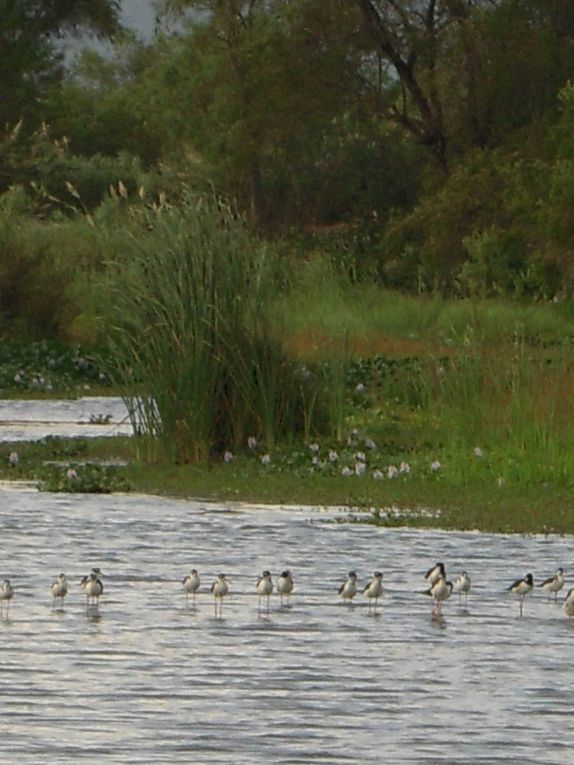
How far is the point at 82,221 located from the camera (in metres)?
39.9

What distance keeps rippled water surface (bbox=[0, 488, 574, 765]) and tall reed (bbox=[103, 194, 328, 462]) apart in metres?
2.78

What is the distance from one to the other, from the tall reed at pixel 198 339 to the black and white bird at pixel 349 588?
623 centimetres

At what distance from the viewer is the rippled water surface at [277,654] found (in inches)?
354

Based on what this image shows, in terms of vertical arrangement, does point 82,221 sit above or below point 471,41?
below

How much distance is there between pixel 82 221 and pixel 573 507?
2444 centimetres

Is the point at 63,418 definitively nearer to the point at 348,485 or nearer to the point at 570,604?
the point at 348,485

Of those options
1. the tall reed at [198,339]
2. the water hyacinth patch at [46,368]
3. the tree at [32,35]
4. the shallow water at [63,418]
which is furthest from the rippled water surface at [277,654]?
the tree at [32,35]

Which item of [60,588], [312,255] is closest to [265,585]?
[60,588]

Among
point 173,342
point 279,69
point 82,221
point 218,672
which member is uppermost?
point 279,69

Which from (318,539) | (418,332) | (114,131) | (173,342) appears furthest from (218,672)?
(114,131)

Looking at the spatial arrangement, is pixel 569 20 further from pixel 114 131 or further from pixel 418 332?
pixel 114 131

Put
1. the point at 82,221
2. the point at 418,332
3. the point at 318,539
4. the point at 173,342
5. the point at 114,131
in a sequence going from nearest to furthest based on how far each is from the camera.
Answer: the point at 318,539
the point at 173,342
the point at 418,332
the point at 82,221
the point at 114,131

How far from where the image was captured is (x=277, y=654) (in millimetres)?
10977

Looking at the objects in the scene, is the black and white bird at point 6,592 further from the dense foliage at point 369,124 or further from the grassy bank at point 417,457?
the dense foliage at point 369,124
